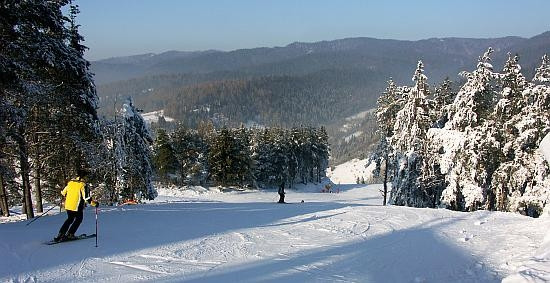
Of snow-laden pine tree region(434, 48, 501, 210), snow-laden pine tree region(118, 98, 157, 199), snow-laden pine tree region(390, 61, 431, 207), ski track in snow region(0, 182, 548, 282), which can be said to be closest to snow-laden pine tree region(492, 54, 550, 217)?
snow-laden pine tree region(434, 48, 501, 210)

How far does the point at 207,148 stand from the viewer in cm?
6141

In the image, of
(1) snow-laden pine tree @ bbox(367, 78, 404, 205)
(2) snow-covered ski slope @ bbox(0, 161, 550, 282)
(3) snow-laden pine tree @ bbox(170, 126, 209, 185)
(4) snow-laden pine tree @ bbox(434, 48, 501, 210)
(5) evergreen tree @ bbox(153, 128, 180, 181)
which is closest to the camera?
(2) snow-covered ski slope @ bbox(0, 161, 550, 282)

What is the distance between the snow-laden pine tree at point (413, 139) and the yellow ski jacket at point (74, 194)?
78.2ft

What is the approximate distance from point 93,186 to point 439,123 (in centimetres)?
2492

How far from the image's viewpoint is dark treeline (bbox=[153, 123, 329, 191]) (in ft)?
180

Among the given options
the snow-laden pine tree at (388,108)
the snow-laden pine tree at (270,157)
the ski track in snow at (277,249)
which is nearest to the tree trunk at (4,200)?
the ski track in snow at (277,249)

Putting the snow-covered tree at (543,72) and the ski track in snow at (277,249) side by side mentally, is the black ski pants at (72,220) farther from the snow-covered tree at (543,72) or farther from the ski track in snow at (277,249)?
the snow-covered tree at (543,72)

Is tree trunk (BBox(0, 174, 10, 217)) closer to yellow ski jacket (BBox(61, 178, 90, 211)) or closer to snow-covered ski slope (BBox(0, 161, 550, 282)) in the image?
snow-covered ski slope (BBox(0, 161, 550, 282))

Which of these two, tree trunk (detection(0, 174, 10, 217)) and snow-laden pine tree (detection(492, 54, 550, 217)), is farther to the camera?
snow-laden pine tree (detection(492, 54, 550, 217))

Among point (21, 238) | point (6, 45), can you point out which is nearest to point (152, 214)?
point (21, 238)

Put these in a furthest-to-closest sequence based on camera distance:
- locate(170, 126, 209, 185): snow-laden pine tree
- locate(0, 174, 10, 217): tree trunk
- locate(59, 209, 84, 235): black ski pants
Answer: locate(170, 126, 209, 185): snow-laden pine tree
locate(0, 174, 10, 217): tree trunk
locate(59, 209, 84, 235): black ski pants

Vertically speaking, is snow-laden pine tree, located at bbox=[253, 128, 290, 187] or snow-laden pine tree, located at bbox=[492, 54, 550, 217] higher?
snow-laden pine tree, located at bbox=[492, 54, 550, 217]

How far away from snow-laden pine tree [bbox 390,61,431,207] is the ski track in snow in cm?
1437

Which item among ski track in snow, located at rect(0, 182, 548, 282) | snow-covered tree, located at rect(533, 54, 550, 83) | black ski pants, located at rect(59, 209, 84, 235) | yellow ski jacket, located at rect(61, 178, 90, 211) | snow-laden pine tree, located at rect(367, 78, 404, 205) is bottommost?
ski track in snow, located at rect(0, 182, 548, 282)
